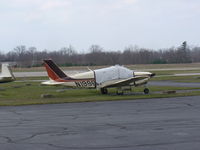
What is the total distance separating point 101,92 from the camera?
28.8 meters

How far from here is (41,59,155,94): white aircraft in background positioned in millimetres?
27688

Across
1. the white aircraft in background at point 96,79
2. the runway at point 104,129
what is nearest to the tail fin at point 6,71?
the white aircraft in background at point 96,79

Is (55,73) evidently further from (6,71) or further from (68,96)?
(6,71)

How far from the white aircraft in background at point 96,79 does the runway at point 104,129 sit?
9801 mm

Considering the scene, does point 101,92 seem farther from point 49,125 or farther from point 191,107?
point 49,125

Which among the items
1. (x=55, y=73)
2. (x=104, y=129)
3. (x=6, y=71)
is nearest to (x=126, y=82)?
(x=55, y=73)

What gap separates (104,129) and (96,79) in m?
15.6

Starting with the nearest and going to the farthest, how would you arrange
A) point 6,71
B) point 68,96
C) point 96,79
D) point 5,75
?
point 68,96 < point 96,79 < point 5,75 < point 6,71

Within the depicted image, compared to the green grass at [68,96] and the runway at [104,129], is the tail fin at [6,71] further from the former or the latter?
the runway at [104,129]

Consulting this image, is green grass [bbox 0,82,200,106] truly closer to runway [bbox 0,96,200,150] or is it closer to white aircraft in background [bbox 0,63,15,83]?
white aircraft in background [bbox 0,63,15,83]

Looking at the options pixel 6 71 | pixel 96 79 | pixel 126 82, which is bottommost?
pixel 126 82

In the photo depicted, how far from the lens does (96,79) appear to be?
91.8 feet

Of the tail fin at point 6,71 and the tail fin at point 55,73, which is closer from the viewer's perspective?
the tail fin at point 55,73

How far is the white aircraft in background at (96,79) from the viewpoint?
90.8 feet
